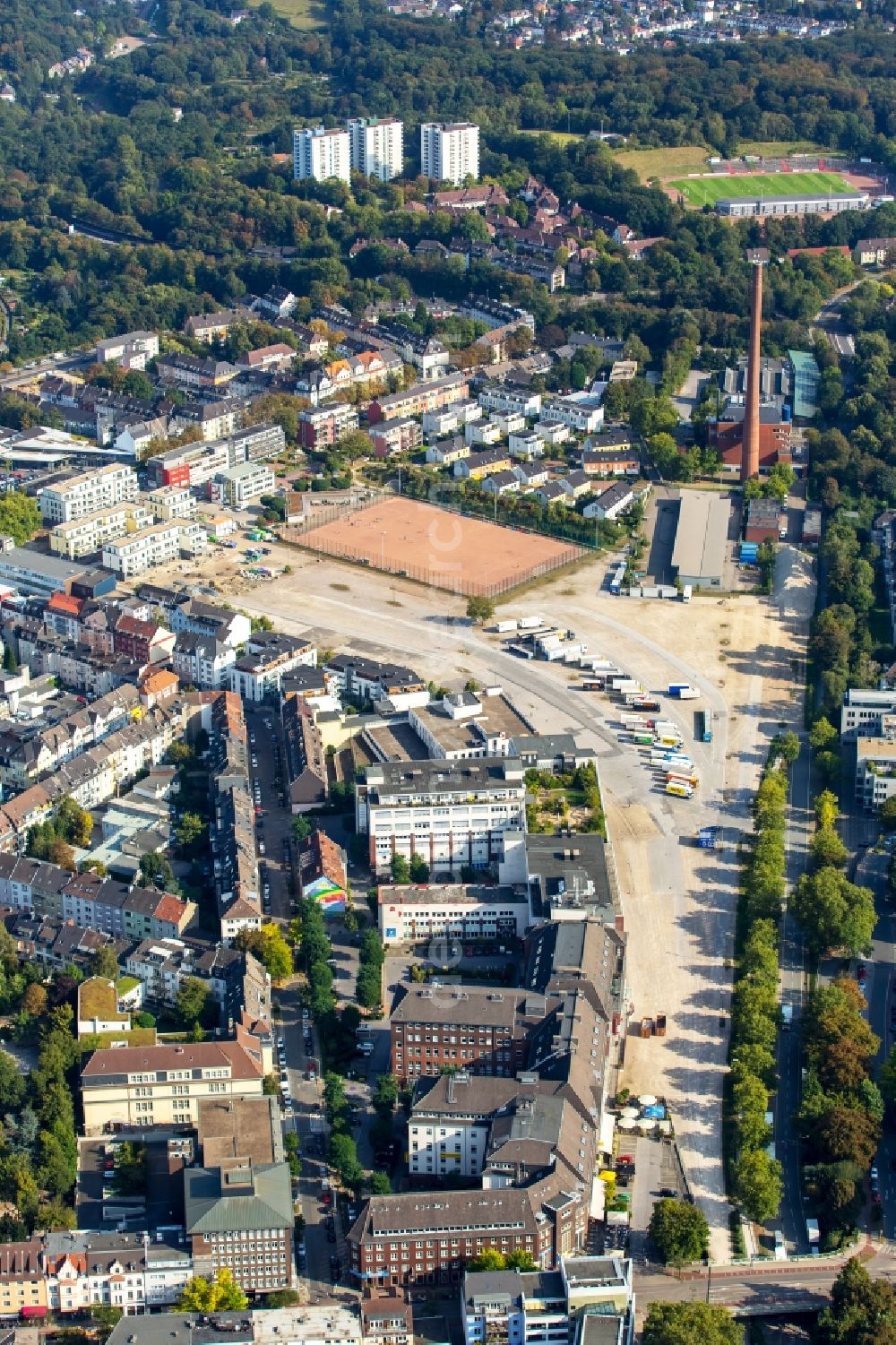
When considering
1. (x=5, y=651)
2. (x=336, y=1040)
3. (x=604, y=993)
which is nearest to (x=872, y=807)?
(x=604, y=993)

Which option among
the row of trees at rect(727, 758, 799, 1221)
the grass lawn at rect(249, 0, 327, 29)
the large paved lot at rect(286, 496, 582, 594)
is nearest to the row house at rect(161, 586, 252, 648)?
the large paved lot at rect(286, 496, 582, 594)

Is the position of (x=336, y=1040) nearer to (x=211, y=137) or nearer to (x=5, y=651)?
(x=5, y=651)

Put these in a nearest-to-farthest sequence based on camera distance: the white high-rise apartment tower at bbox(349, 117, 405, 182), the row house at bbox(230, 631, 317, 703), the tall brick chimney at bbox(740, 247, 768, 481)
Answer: the row house at bbox(230, 631, 317, 703) < the tall brick chimney at bbox(740, 247, 768, 481) < the white high-rise apartment tower at bbox(349, 117, 405, 182)

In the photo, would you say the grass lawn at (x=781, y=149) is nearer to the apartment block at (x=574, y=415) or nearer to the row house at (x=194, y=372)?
the apartment block at (x=574, y=415)

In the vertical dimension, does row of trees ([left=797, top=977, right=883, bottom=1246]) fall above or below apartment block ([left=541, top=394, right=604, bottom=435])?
below

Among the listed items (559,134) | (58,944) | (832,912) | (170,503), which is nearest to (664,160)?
(559,134)

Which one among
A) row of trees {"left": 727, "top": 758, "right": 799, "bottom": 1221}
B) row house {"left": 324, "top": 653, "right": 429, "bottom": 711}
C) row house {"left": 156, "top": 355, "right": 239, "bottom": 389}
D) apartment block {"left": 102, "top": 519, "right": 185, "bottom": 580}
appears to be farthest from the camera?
row house {"left": 156, "top": 355, "right": 239, "bottom": 389}

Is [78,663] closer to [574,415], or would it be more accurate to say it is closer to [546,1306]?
[574,415]

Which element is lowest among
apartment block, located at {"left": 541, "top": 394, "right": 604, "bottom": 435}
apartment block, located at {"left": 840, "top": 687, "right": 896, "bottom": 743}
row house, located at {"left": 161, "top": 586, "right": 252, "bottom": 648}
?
apartment block, located at {"left": 840, "top": 687, "right": 896, "bottom": 743}

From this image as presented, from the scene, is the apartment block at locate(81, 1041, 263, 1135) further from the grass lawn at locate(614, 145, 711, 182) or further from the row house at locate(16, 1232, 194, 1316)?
the grass lawn at locate(614, 145, 711, 182)
